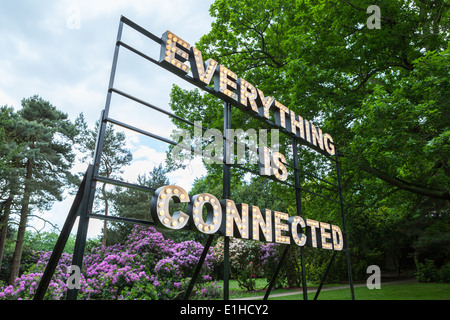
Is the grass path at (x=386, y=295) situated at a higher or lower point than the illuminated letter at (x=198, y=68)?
lower

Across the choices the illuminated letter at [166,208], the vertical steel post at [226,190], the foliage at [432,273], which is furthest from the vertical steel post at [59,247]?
the foliage at [432,273]

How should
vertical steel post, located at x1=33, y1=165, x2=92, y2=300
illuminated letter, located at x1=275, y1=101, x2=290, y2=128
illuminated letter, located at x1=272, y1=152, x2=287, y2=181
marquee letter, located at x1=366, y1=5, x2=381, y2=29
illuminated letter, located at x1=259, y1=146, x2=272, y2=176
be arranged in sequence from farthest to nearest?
1. marquee letter, located at x1=366, y1=5, x2=381, y2=29
2. illuminated letter, located at x1=275, y1=101, x2=290, y2=128
3. illuminated letter, located at x1=272, y1=152, x2=287, y2=181
4. illuminated letter, located at x1=259, y1=146, x2=272, y2=176
5. vertical steel post, located at x1=33, y1=165, x2=92, y2=300

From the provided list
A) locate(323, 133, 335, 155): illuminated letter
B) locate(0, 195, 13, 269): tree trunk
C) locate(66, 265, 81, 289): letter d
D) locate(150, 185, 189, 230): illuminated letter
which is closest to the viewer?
locate(66, 265, 81, 289): letter d

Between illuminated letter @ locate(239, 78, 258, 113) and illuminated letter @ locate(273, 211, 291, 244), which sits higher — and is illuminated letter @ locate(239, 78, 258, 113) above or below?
above

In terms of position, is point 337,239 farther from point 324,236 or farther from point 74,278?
point 74,278

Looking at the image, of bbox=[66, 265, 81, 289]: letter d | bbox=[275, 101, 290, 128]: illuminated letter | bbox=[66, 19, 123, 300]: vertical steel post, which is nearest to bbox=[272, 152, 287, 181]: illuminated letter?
bbox=[275, 101, 290, 128]: illuminated letter

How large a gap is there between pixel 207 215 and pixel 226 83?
110 inches

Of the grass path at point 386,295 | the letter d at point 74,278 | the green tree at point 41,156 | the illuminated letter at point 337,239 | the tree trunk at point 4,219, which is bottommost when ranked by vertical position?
the grass path at point 386,295

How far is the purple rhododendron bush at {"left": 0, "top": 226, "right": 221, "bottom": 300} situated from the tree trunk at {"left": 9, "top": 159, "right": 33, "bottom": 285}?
653cm

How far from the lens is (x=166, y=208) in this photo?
370cm

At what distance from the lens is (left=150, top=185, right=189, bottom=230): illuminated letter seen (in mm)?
3586

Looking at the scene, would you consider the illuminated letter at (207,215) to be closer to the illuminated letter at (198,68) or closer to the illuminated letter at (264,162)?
the illuminated letter at (264,162)

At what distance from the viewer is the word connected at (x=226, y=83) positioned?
4.77 metres

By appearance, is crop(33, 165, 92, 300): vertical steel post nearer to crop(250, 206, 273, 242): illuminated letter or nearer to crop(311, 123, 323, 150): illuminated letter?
crop(250, 206, 273, 242): illuminated letter
